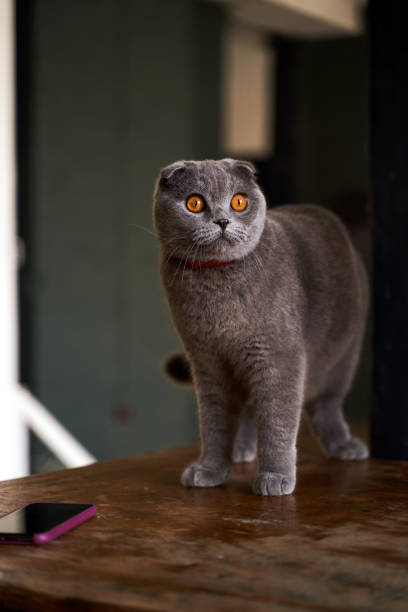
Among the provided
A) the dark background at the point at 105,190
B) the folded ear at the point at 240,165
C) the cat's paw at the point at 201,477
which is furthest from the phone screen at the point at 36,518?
the dark background at the point at 105,190

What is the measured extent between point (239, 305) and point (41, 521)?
0.49 meters

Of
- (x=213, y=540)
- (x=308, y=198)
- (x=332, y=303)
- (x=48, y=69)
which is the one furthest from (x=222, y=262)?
(x=308, y=198)

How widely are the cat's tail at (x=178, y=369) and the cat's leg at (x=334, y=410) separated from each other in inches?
10.8

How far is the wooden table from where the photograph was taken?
78 cm

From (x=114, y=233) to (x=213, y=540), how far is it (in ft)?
10.6

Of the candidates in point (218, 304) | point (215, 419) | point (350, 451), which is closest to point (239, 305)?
point (218, 304)

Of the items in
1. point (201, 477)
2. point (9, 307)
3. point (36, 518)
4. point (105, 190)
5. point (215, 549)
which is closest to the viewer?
point (215, 549)

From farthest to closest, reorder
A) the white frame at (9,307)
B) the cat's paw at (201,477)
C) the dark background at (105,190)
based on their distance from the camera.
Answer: the dark background at (105,190) < the white frame at (9,307) < the cat's paw at (201,477)

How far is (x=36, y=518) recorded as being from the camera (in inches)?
40.8

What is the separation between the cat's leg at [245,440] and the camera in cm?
161

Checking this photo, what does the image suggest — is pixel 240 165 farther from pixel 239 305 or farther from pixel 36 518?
pixel 36 518

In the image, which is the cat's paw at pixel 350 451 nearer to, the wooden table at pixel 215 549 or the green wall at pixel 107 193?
the wooden table at pixel 215 549

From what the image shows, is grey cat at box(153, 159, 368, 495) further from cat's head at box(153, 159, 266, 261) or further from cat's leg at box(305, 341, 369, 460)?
cat's leg at box(305, 341, 369, 460)

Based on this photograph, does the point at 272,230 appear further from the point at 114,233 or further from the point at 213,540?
the point at 114,233
